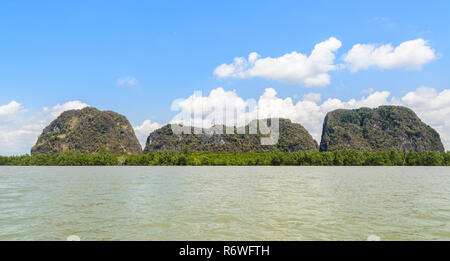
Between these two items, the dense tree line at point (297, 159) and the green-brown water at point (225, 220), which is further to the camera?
the dense tree line at point (297, 159)

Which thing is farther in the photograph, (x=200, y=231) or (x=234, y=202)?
(x=234, y=202)

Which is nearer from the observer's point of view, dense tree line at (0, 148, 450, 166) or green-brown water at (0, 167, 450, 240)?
green-brown water at (0, 167, 450, 240)

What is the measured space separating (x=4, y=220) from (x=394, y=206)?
17.3 meters

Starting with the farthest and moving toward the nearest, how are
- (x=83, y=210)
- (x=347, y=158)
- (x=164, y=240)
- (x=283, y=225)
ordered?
(x=347, y=158) < (x=83, y=210) < (x=283, y=225) < (x=164, y=240)

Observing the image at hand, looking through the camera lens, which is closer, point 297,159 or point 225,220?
point 225,220

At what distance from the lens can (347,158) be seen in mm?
111625
